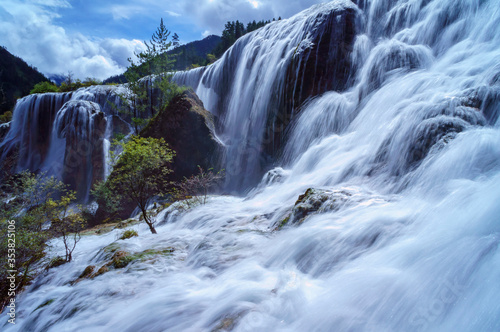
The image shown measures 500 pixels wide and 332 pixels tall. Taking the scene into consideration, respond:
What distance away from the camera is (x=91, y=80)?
38.1m

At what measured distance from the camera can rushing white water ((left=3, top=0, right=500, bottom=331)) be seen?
2600mm

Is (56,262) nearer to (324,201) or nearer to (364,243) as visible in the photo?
(324,201)

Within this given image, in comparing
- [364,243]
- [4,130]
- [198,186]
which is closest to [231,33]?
[4,130]

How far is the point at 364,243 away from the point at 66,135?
22.5 metres

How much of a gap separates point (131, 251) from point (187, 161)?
831 cm

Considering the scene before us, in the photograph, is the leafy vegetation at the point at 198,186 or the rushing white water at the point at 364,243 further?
the leafy vegetation at the point at 198,186

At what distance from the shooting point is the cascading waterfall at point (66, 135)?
1914 cm

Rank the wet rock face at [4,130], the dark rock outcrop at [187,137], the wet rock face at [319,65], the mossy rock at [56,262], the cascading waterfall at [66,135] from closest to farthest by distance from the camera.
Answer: the mossy rock at [56,262] < the wet rock face at [319,65] < the dark rock outcrop at [187,137] < the cascading waterfall at [66,135] < the wet rock face at [4,130]

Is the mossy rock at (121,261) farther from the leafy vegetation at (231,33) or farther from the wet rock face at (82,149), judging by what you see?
the leafy vegetation at (231,33)

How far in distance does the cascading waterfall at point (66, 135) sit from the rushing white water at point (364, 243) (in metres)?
12.4

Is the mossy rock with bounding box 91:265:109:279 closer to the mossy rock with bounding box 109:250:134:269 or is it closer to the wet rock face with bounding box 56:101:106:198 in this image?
the mossy rock with bounding box 109:250:134:269

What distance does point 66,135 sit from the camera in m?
19.1

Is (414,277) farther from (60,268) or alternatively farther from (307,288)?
(60,268)

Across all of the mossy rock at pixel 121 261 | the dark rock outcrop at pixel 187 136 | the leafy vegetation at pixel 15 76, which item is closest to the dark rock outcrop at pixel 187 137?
the dark rock outcrop at pixel 187 136
